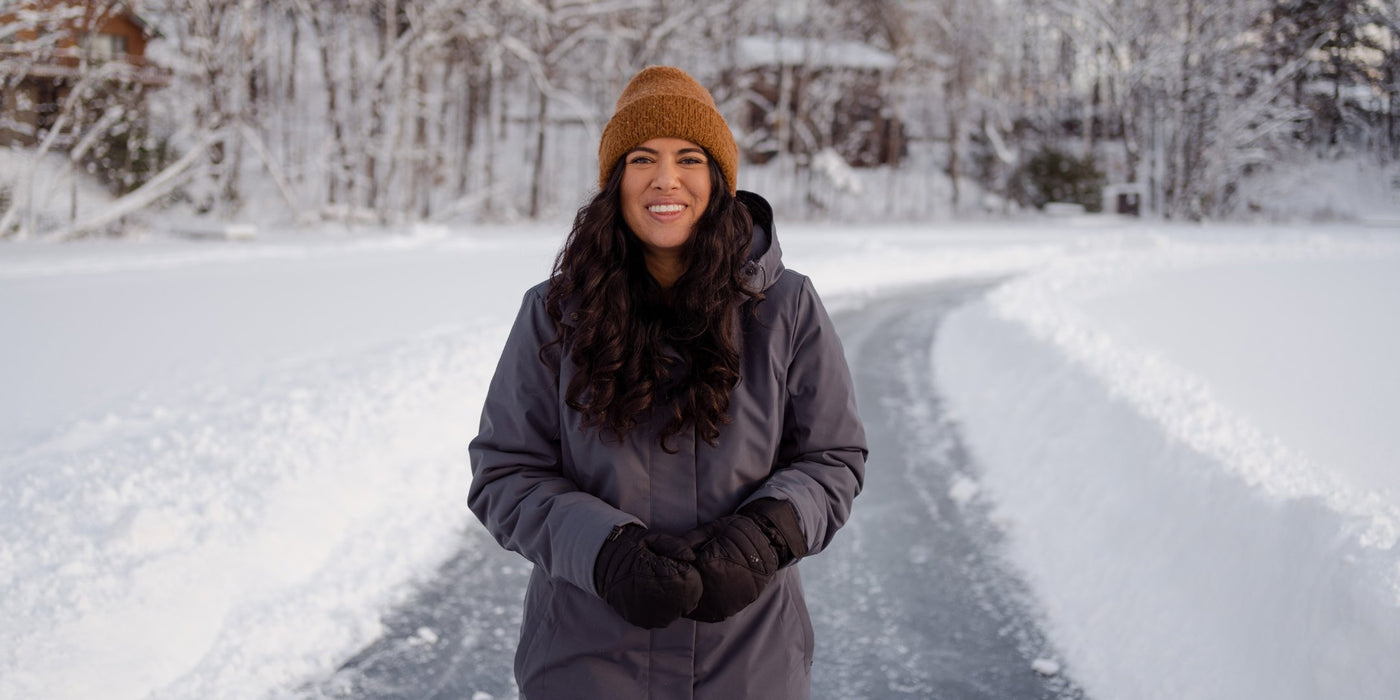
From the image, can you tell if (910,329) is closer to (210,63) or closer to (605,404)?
(605,404)

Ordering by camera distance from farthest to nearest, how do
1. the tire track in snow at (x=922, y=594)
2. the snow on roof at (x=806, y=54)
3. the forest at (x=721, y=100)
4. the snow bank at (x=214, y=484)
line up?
the snow on roof at (x=806, y=54) < the forest at (x=721, y=100) < the tire track in snow at (x=922, y=594) < the snow bank at (x=214, y=484)

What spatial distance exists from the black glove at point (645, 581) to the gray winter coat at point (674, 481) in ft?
0.28

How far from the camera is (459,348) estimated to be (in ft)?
29.8

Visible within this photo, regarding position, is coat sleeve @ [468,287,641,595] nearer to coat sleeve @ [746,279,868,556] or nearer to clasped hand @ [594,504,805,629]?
clasped hand @ [594,504,805,629]

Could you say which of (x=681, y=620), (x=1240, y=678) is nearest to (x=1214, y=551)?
(x=1240, y=678)

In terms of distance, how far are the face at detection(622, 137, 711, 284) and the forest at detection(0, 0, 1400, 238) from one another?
1870 cm

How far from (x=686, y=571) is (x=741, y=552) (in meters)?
0.11

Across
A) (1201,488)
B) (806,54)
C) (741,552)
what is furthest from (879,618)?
(806,54)

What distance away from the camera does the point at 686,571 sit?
180cm

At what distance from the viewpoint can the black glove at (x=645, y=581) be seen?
5.87ft

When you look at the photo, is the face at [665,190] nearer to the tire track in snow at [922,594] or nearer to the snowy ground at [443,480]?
the tire track in snow at [922,594]

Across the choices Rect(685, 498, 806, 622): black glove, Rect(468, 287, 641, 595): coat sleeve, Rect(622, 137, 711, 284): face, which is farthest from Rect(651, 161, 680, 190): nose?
Rect(685, 498, 806, 622): black glove

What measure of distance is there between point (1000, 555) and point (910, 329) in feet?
25.4

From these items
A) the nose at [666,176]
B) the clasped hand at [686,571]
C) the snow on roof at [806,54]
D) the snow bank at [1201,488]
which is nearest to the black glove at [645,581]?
the clasped hand at [686,571]
